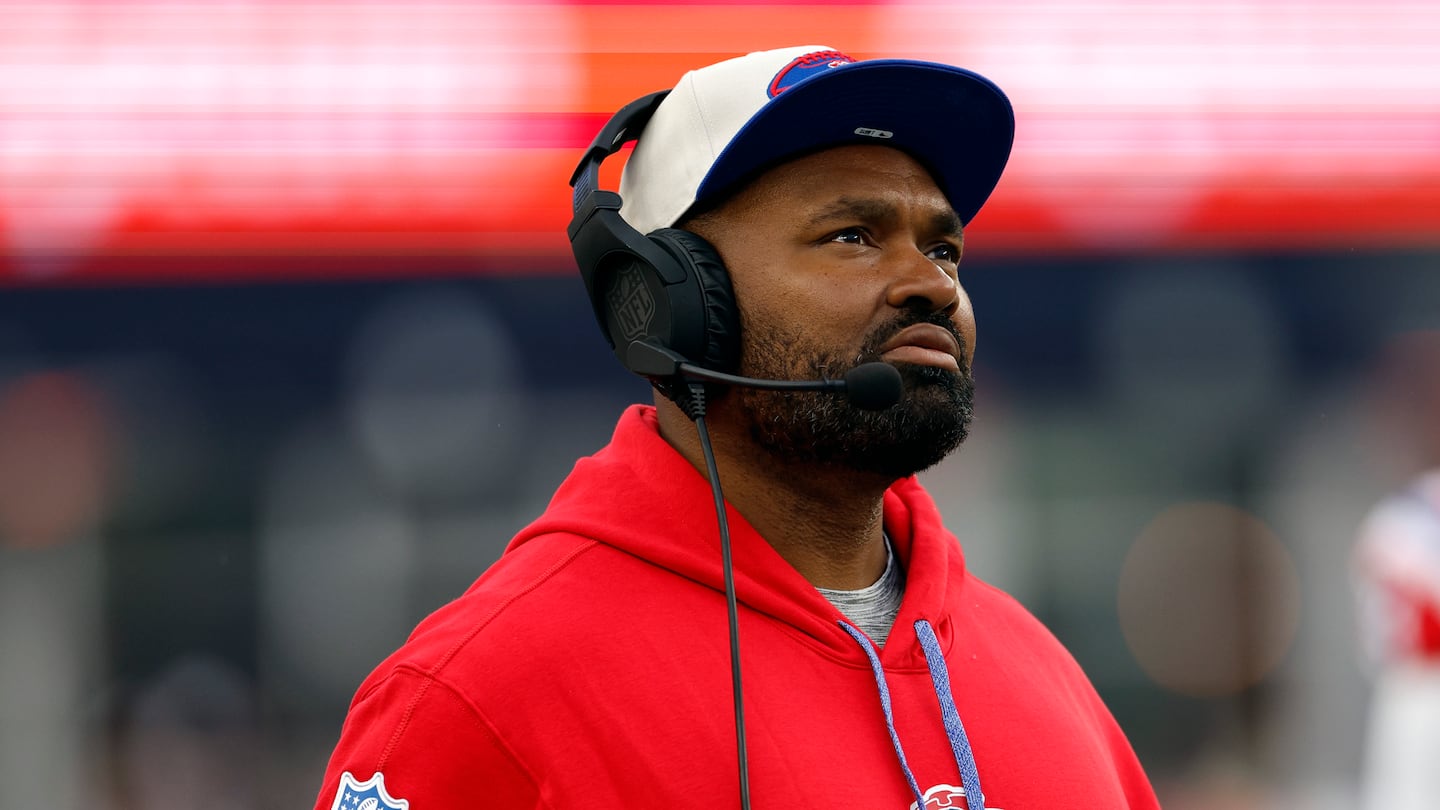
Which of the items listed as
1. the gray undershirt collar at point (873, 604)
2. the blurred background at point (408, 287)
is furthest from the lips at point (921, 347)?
the blurred background at point (408, 287)

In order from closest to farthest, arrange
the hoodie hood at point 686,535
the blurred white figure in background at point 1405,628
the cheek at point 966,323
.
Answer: the hoodie hood at point 686,535, the cheek at point 966,323, the blurred white figure in background at point 1405,628

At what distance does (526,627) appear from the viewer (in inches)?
38.2

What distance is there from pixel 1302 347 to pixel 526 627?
2.81 metres

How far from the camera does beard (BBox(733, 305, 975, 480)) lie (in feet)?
3.50

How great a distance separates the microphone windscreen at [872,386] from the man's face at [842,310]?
83 millimetres

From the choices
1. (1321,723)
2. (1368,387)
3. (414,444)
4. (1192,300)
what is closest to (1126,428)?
(1192,300)

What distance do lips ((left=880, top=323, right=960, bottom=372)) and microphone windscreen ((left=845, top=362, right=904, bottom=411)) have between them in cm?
9

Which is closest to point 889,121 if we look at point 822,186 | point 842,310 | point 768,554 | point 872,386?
point 822,186

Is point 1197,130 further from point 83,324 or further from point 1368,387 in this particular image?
point 83,324

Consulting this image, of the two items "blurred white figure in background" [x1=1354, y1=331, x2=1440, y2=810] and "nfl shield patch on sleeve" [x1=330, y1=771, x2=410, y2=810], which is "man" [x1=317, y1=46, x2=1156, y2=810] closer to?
"nfl shield patch on sleeve" [x1=330, y1=771, x2=410, y2=810]

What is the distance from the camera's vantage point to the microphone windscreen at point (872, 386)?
3.20 ft

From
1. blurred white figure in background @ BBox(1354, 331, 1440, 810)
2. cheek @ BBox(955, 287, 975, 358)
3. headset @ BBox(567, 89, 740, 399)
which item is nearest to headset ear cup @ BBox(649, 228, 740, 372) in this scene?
headset @ BBox(567, 89, 740, 399)

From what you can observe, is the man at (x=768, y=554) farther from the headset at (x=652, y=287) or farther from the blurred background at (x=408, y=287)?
the blurred background at (x=408, y=287)

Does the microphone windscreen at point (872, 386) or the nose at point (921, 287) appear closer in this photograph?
the microphone windscreen at point (872, 386)
